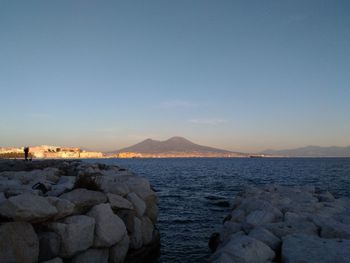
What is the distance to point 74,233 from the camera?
302 inches

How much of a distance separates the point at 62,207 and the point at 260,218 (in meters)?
5.64

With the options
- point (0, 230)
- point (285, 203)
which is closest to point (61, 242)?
point (0, 230)

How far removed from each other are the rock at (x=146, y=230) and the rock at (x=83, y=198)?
220 cm

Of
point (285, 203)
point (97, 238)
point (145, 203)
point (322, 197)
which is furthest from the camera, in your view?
point (322, 197)

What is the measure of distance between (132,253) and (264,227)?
151 inches

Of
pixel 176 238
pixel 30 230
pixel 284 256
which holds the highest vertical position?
pixel 30 230

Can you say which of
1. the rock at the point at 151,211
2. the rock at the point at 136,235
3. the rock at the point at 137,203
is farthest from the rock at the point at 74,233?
the rock at the point at 151,211

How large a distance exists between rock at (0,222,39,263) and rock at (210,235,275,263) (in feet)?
12.0

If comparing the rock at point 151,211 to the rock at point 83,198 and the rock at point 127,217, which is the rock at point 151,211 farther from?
the rock at point 83,198

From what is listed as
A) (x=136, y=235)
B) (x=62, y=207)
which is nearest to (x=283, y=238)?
(x=136, y=235)

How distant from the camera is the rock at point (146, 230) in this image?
11031 millimetres

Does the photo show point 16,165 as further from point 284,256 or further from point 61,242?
point 284,256

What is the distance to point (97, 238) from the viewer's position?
8266 millimetres

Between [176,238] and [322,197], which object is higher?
[322,197]
